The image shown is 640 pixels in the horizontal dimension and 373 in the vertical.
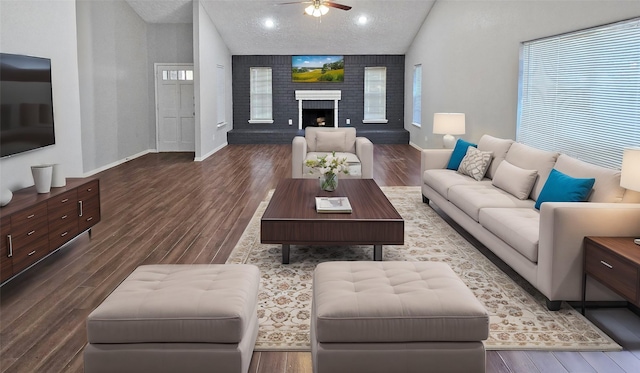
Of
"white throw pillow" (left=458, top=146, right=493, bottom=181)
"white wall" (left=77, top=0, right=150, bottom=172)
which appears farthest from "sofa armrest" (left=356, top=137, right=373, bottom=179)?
"white wall" (left=77, top=0, right=150, bottom=172)

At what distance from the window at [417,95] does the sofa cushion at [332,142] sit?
5045mm

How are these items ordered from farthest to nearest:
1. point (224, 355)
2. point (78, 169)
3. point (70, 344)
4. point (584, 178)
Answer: point (78, 169) < point (584, 178) < point (70, 344) < point (224, 355)

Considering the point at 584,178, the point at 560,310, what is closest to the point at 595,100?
the point at 584,178

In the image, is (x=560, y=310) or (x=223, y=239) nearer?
(x=560, y=310)

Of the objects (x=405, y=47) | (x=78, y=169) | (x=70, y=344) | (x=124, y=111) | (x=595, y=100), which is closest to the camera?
(x=70, y=344)

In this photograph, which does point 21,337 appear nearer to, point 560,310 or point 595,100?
point 560,310

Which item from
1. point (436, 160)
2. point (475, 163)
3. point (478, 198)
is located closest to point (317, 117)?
point (436, 160)

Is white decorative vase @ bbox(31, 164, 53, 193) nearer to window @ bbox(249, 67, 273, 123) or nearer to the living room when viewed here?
the living room

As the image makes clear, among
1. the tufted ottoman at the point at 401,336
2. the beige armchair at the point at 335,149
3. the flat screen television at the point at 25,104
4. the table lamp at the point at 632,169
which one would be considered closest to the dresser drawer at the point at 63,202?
the flat screen television at the point at 25,104

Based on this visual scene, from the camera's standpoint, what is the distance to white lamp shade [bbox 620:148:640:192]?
136 inches

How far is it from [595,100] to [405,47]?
9.36m

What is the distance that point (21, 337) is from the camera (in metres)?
3.20

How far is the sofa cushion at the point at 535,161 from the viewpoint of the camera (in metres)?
4.93

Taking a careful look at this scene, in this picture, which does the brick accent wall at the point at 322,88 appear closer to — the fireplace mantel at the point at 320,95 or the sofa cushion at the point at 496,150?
the fireplace mantel at the point at 320,95
